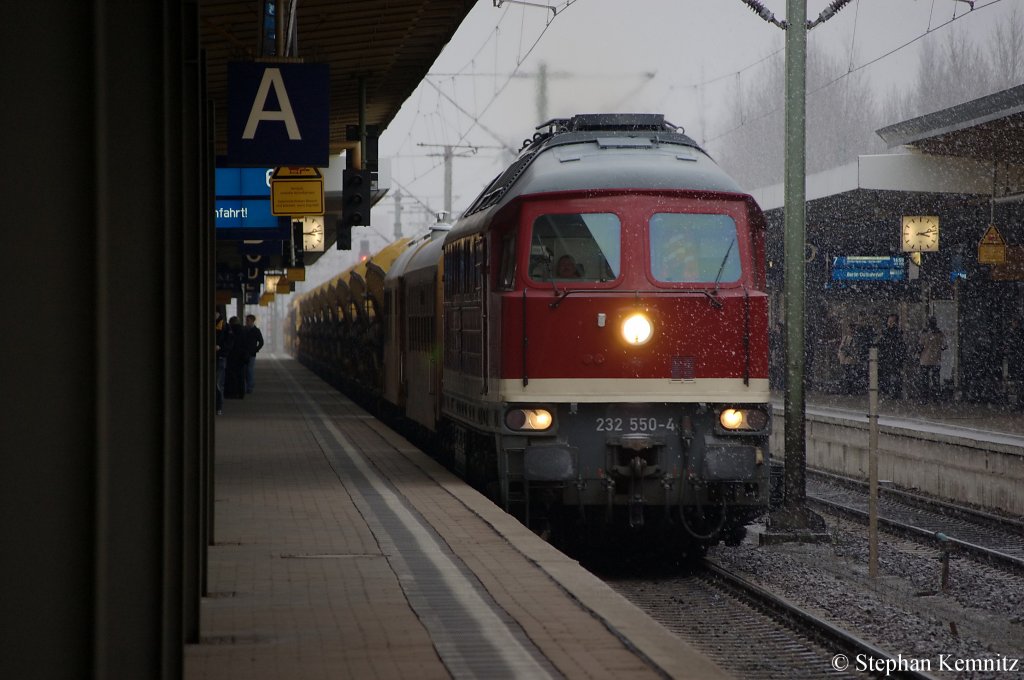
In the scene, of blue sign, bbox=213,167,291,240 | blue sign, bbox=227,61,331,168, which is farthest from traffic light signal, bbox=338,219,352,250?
blue sign, bbox=227,61,331,168

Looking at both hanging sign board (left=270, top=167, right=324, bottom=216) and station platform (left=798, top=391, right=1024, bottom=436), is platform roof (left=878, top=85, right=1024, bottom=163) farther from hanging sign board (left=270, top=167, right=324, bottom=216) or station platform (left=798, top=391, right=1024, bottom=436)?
hanging sign board (left=270, top=167, right=324, bottom=216)

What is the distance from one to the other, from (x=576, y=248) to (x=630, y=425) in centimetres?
146

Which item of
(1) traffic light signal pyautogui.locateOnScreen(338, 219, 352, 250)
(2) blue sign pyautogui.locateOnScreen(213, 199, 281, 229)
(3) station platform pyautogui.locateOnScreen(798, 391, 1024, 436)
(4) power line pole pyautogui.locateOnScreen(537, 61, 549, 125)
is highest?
(4) power line pole pyautogui.locateOnScreen(537, 61, 549, 125)

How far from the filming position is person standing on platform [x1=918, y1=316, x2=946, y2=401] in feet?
85.2

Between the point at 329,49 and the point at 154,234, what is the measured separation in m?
13.8

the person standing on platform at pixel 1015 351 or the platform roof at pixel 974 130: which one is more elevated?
the platform roof at pixel 974 130

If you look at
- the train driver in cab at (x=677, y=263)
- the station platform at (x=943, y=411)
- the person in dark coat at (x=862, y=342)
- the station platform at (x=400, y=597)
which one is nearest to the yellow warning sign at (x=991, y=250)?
the station platform at (x=943, y=411)

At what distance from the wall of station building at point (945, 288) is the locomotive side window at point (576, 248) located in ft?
42.0

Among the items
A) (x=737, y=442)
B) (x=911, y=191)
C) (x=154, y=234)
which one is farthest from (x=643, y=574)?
(x=911, y=191)

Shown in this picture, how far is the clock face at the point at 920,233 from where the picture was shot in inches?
912

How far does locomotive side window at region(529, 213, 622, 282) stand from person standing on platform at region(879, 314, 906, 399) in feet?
58.9

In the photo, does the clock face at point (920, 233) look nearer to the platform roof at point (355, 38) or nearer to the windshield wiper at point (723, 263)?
the platform roof at point (355, 38)

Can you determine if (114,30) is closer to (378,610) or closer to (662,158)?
(378,610)

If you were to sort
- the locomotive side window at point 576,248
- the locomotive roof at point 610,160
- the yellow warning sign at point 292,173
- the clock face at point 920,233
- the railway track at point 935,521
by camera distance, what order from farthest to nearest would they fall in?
1. the clock face at point 920,233
2. the yellow warning sign at point 292,173
3. the railway track at point 935,521
4. the locomotive roof at point 610,160
5. the locomotive side window at point 576,248
